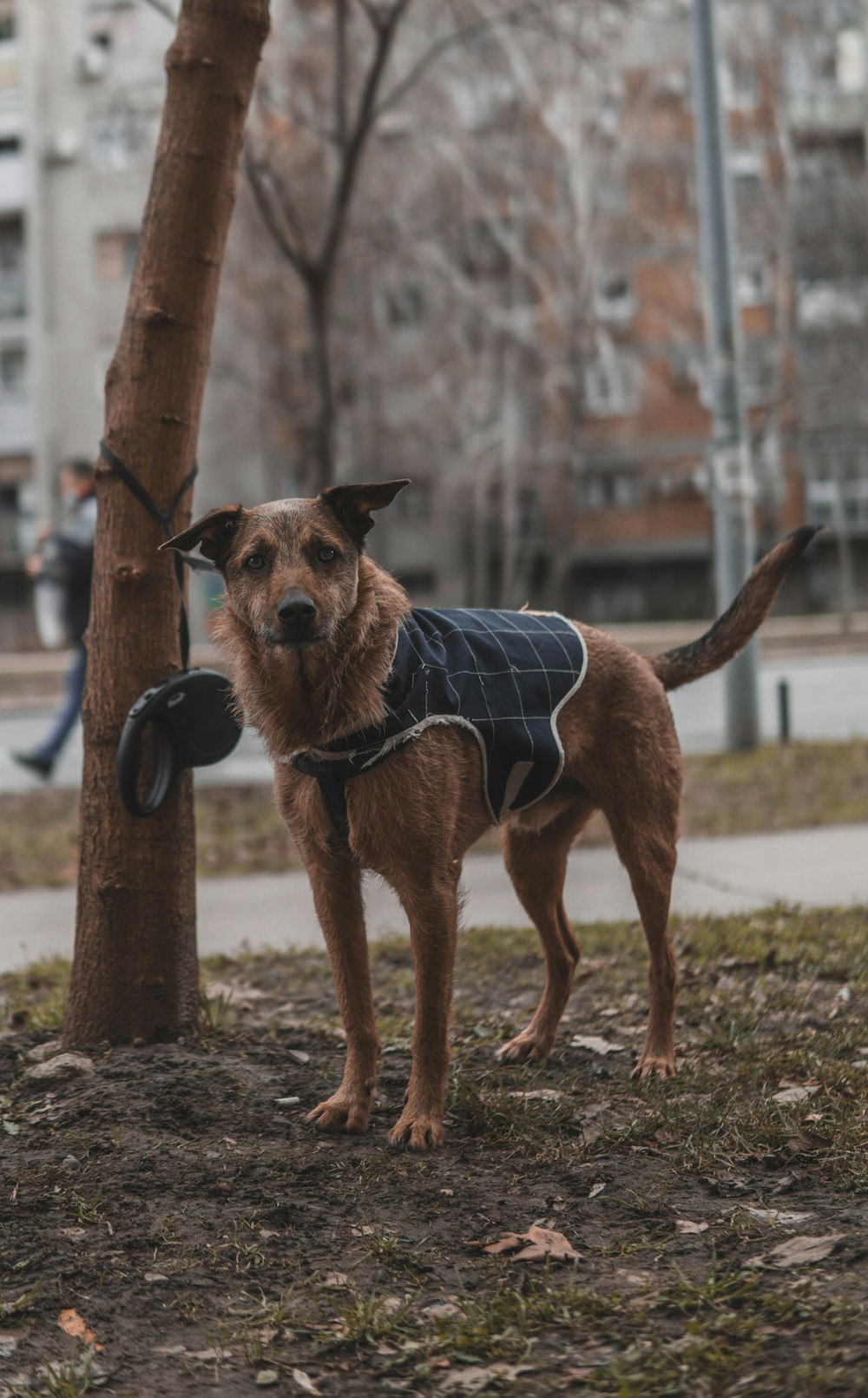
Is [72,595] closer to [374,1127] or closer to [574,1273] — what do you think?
[374,1127]

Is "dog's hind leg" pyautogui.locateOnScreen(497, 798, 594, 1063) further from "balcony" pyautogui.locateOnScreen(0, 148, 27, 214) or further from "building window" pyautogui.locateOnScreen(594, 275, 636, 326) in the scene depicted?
"balcony" pyautogui.locateOnScreen(0, 148, 27, 214)

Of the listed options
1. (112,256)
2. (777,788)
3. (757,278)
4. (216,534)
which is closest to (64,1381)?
(216,534)

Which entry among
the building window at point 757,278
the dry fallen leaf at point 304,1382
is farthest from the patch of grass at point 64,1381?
the building window at point 757,278

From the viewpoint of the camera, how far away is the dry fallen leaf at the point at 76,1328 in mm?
2881

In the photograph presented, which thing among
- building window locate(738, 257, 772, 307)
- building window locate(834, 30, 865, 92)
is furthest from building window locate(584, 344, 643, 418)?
building window locate(834, 30, 865, 92)

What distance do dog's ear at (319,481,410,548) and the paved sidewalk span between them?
2.95m

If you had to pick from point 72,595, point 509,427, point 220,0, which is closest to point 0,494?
point 509,427

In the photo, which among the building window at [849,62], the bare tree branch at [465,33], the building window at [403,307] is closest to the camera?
the bare tree branch at [465,33]

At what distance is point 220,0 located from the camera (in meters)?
4.54

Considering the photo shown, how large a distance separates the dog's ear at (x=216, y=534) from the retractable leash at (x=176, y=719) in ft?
1.97

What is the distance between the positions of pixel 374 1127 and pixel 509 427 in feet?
97.1

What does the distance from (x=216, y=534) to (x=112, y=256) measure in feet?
135

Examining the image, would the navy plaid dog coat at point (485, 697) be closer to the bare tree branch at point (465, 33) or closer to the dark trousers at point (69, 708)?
the dark trousers at point (69, 708)

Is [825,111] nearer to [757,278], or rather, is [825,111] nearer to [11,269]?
[757,278]
